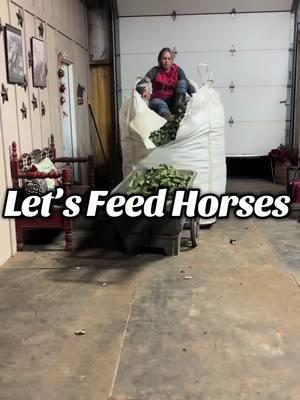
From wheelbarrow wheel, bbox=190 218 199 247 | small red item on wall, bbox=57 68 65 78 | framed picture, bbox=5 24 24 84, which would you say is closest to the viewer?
framed picture, bbox=5 24 24 84

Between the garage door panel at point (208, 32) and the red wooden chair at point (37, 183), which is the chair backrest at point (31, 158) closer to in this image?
the red wooden chair at point (37, 183)

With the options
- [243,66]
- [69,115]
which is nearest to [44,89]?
[69,115]

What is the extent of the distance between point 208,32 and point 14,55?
399 cm

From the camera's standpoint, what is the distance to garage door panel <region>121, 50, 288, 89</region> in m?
7.36

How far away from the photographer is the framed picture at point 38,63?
15.3 feet

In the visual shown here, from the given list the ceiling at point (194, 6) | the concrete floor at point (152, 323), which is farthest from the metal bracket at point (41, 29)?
the ceiling at point (194, 6)

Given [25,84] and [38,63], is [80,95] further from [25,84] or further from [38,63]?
[25,84]

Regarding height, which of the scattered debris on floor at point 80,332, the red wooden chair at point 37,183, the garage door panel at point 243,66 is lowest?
the scattered debris on floor at point 80,332

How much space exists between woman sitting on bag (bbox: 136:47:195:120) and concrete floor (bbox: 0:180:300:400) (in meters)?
2.05

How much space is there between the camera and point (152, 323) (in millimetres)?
2811

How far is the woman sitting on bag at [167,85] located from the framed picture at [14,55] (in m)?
1.68

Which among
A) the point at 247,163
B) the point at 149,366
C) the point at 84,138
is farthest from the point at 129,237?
the point at 247,163

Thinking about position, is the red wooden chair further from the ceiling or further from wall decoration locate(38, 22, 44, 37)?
the ceiling

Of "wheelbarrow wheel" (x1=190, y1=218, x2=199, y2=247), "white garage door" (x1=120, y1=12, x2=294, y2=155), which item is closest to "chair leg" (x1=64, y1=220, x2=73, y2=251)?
"wheelbarrow wheel" (x1=190, y1=218, x2=199, y2=247)
